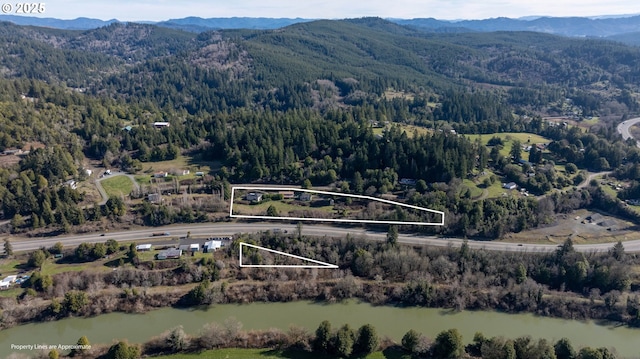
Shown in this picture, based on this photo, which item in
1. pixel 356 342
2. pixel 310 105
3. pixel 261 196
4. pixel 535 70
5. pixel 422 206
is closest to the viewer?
pixel 356 342

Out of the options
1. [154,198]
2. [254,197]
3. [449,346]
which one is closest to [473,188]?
[254,197]

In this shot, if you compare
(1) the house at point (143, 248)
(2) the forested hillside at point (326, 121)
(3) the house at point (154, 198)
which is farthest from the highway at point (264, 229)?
(3) the house at point (154, 198)

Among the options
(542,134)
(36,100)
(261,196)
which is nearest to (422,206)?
(261,196)

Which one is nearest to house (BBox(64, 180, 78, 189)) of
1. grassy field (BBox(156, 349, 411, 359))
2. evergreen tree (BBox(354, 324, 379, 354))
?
grassy field (BBox(156, 349, 411, 359))

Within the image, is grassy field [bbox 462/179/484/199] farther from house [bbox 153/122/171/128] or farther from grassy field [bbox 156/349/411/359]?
house [bbox 153/122/171/128]

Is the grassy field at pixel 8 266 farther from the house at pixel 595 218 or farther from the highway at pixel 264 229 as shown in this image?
the house at pixel 595 218

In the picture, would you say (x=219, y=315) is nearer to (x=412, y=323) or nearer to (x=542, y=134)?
(x=412, y=323)
